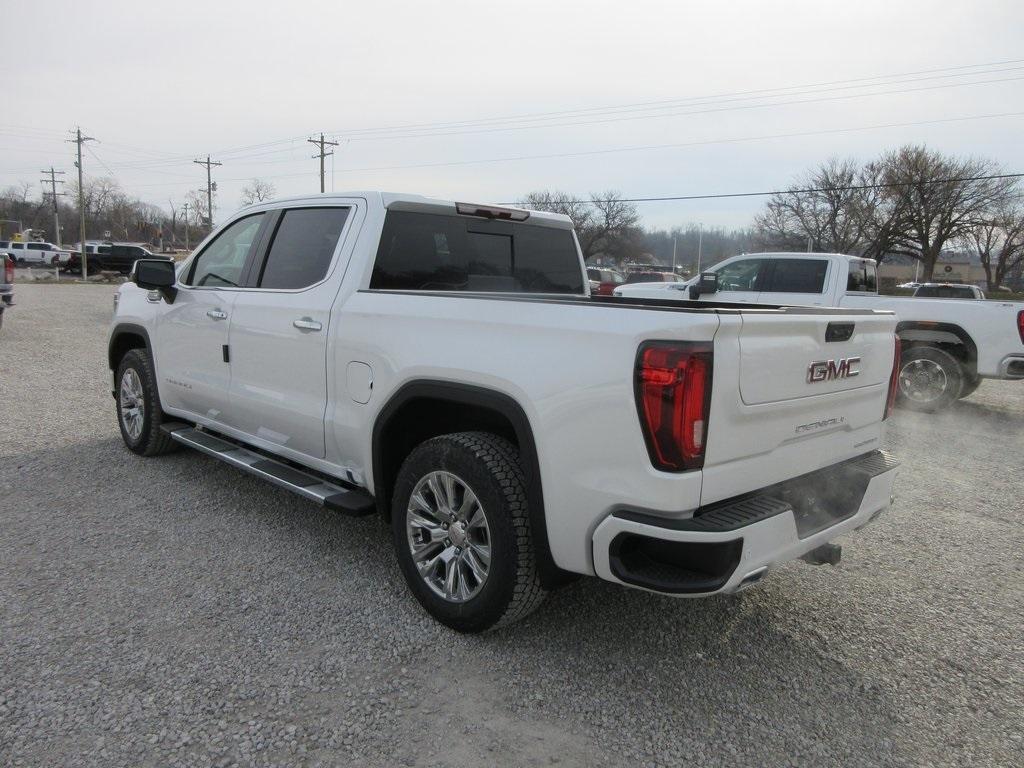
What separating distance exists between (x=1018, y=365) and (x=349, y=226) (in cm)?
762

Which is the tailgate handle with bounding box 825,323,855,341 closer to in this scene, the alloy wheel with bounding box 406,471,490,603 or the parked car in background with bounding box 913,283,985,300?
the alloy wheel with bounding box 406,471,490,603

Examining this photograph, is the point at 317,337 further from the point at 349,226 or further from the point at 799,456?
the point at 799,456

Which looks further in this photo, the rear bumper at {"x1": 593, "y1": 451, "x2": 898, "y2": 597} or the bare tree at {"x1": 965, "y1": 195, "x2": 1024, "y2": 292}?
the bare tree at {"x1": 965, "y1": 195, "x2": 1024, "y2": 292}

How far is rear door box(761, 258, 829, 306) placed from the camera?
34.1 ft

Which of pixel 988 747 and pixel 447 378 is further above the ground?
pixel 447 378

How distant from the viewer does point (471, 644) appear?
10.2ft

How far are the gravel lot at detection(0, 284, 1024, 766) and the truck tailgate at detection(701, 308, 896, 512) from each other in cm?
82

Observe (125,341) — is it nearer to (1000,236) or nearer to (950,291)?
(950,291)

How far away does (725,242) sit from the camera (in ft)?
201

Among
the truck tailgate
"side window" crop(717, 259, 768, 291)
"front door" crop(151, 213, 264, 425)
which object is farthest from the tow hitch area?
"side window" crop(717, 259, 768, 291)

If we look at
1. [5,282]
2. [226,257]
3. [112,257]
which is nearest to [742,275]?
[226,257]

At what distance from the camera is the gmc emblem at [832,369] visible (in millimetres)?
2791

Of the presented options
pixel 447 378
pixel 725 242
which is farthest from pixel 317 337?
pixel 725 242

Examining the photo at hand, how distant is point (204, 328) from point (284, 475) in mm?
1320
